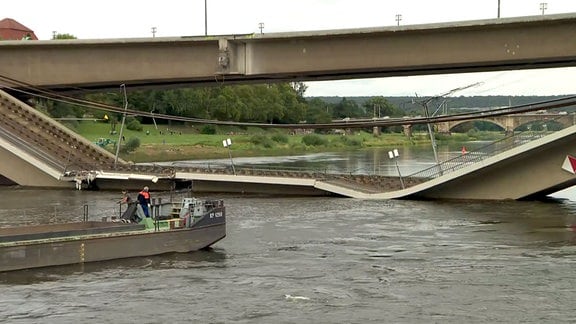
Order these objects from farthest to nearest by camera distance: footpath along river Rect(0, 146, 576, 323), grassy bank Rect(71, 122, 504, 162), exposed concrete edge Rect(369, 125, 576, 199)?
grassy bank Rect(71, 122, 504, 162) < exposed concrete edge Rect(369, 125, 576, 199) < footpath along river Rect(0, 146, 576, 323)

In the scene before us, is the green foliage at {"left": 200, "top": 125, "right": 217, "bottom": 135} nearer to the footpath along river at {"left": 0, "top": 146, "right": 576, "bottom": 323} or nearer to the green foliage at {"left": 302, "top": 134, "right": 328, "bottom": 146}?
the green foliage at {"left": 302, "top": 134, "right": 328, "bottom": 146}

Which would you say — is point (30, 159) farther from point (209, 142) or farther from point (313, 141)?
point (313, 141)

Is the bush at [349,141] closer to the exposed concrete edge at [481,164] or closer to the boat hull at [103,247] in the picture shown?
the exposed concrete edge at [481,164]

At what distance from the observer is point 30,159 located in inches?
1937

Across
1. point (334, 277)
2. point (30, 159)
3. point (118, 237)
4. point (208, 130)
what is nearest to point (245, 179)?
point (30, 159)

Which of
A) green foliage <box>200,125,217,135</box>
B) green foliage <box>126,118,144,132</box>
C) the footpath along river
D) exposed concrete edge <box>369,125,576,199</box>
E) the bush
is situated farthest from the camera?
Answer: the bush

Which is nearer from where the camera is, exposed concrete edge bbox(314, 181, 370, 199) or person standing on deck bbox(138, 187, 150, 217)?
person standing on deck bbox(138, 187, 150, 217)

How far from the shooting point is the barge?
22625mm

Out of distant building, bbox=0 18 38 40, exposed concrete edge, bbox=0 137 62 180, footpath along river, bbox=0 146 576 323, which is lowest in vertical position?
footpath along river, bbox=0 146 576 323

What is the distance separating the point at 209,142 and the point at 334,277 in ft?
283

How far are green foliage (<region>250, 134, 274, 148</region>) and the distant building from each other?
46.3 m

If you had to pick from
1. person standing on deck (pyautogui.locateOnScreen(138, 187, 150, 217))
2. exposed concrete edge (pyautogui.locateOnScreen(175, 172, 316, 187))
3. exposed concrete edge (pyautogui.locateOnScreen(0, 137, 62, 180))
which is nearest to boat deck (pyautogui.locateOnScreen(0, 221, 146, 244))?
person standing on deck (pyautogui.locateOnScreen(138, 187, 150, 217))

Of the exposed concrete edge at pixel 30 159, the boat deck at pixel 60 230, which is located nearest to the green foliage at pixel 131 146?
the exposed concrete edge at pixel 30 159

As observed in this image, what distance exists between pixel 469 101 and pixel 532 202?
103m
